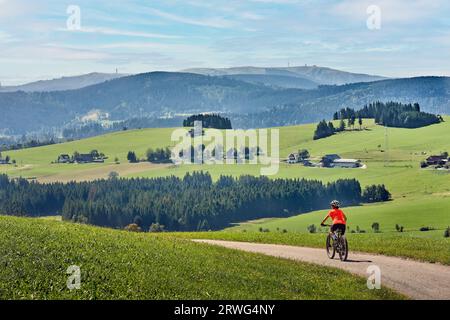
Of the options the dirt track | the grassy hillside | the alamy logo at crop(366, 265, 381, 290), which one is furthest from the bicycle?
the grassy hillside

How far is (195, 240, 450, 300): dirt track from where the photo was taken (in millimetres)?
24850

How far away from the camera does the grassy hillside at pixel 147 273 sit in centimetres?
2114

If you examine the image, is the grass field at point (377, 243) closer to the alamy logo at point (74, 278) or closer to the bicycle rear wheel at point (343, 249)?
the bicycle rear wheel at point (343, 249)

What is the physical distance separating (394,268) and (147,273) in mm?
11676

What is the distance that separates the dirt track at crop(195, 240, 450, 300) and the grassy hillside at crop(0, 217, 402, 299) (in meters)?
1.53

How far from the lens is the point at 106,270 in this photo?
77.2 feet

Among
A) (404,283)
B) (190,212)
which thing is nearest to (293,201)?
(190,212)

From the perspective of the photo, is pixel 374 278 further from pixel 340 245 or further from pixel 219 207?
pixel 219 207

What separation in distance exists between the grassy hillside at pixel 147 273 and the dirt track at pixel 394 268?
1531mm

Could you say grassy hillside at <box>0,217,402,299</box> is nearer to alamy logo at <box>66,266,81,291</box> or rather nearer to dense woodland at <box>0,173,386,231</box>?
alamy logo at <box>66,266,81,291</box>
